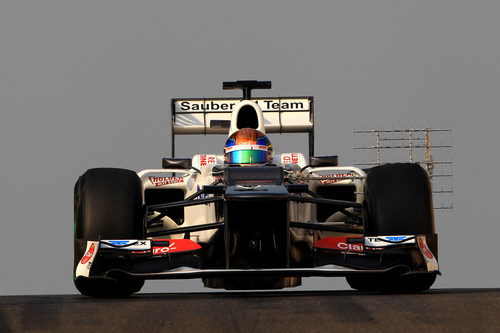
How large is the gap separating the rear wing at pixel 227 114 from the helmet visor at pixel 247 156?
5.12 m

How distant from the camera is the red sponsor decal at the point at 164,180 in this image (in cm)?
1609

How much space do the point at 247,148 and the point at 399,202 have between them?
308 centimetres

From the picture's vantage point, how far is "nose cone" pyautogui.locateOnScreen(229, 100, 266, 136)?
15560 mm

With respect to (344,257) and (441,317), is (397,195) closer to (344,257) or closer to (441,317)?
(344,257)

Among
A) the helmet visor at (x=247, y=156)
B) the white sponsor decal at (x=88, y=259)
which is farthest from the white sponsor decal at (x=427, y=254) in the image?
the white sponsor decal at (x=88, y=259)

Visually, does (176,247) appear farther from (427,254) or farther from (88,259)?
(427,254)

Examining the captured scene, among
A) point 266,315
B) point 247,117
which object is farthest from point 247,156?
point 266,315

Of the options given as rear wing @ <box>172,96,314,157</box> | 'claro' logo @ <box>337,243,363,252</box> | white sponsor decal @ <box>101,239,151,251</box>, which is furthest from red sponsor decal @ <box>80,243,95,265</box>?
rear wing @ <box>172,96,314,157</box>

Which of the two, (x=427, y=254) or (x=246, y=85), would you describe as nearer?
(x=427, y=254)

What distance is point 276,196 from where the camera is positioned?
12.1 metres

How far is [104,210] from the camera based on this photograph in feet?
40.5

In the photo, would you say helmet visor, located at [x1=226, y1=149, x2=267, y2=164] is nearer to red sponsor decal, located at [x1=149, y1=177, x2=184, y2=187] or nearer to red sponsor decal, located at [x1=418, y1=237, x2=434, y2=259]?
red sponsor decal, located at [x1=149, y1=177, x2=184, y2=187]

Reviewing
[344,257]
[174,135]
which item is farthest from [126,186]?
[174,135]

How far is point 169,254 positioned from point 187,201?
0.80 metres
